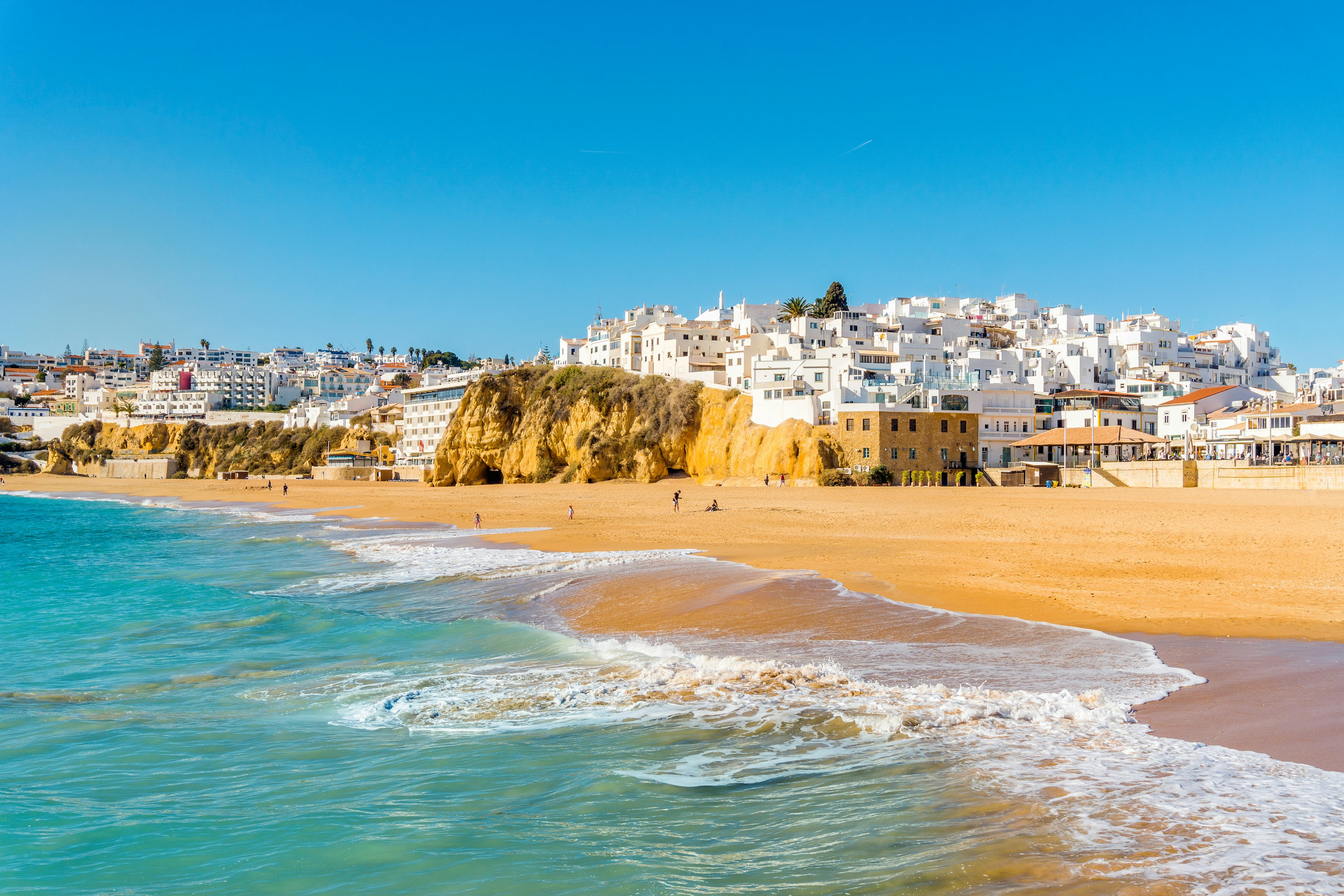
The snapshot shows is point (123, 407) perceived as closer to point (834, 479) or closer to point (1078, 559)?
point (834, 479)

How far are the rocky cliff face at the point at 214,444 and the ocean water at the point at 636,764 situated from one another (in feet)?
272

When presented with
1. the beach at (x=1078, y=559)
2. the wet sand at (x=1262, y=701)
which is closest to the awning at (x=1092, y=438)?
the beach at (x=1078, y=559)

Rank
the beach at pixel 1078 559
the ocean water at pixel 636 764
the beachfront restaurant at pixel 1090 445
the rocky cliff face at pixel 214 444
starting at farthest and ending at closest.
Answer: the rocky cliff face at pixel 214 444 → the beachfront restaurant at pixel 1090 445 → the beach at pixel 1078 559 → the ocean water at pixel 636 764

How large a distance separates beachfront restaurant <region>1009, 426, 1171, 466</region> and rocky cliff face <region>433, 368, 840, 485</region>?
1275 cm

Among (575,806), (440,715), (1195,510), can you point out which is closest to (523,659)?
(440,715)

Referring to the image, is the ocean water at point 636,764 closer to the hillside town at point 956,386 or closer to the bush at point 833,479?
the bush at point 833,479

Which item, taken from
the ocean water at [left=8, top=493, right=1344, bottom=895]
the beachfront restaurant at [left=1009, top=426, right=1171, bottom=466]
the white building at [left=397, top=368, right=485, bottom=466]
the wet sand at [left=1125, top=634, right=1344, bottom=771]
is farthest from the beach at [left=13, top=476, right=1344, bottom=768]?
the white building at [left=397, top=368, right=485, bottom=466]

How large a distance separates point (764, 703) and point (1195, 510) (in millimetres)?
24053

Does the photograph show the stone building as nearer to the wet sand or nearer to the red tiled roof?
the red tiled roof

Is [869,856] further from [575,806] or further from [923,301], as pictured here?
[923,301]

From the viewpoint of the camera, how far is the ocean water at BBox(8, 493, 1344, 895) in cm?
545

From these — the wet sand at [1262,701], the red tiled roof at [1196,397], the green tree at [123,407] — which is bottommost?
the wet sand at [1262,701]

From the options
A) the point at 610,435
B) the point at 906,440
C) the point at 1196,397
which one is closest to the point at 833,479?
the point at 906,440

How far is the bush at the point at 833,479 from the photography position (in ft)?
147
